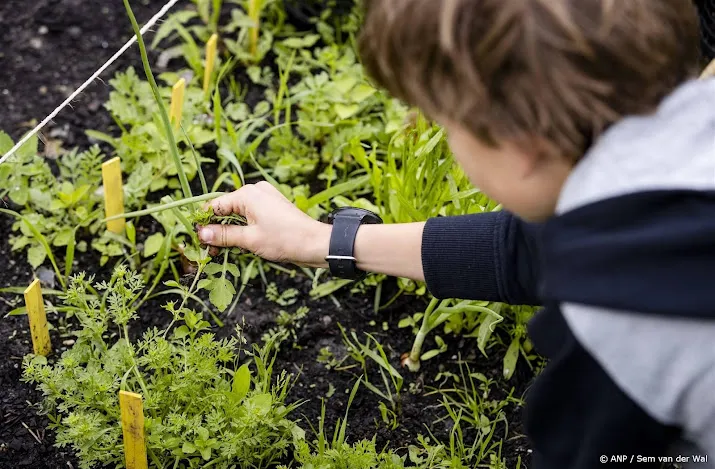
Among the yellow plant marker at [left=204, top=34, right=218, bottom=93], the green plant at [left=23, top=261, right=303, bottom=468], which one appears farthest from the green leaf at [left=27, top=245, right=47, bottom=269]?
the yellow plant marker at [left=204, top=34, right=218, bottom=93]

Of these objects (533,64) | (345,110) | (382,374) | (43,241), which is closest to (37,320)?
(43,241)

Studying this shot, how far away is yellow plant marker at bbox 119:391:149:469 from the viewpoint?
1.28 m

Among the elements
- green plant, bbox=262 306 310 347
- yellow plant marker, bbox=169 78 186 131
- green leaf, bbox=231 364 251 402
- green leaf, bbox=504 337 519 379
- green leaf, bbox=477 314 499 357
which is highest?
yellow plant marker, bbox=169 78 186 131

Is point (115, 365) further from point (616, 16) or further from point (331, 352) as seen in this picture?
point (616, 16)

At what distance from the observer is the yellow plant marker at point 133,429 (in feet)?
4.21

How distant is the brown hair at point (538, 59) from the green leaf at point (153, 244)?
40.4 inches

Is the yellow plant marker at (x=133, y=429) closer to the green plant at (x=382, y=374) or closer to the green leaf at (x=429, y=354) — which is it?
the green plant at (x=382, y=374)

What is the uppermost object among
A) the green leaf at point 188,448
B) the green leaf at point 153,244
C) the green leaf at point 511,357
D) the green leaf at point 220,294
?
the green leaf at point 220,294

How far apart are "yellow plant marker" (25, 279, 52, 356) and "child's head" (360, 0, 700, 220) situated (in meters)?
0.86

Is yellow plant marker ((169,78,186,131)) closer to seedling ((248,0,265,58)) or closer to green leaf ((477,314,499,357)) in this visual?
seedling ((248,0,265,58))

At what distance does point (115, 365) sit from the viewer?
4.73 feet

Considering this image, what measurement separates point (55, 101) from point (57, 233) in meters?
0.53

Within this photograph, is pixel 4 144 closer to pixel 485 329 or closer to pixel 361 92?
pixel 361 92

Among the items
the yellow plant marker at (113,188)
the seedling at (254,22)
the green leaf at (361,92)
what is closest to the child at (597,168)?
the yellow plant marker at (113,188)
